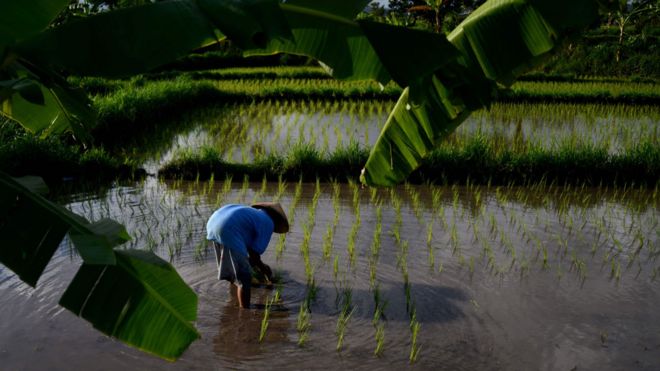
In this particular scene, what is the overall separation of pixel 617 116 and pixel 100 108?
29.7 feet

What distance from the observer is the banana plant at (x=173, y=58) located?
171 centimetres

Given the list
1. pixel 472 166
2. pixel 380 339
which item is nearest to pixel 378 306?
pixel 380 339

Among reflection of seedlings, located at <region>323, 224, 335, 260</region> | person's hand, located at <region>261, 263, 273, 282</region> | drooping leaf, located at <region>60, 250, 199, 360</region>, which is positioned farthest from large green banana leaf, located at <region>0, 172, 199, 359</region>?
reflection of seedlings, located at <region>323, 224, 335, 260</region>

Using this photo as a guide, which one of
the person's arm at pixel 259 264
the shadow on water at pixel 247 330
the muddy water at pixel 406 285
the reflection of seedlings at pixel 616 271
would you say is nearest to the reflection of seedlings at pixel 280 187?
the muddy water at pixel 406 285

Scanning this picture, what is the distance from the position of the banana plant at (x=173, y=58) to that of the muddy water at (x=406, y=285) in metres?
1.88

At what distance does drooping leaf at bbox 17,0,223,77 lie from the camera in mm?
1698

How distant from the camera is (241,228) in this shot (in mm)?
4137

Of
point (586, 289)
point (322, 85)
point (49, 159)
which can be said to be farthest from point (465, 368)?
point (322, 85)

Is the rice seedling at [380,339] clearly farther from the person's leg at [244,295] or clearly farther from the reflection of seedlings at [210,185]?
the reflection of seedlings at [210,185]

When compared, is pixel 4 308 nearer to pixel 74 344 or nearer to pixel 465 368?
pixel 74 344

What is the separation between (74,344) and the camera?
12.9ft

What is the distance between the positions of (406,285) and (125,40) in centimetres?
343

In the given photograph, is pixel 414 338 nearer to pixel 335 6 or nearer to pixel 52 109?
pixel 52 109

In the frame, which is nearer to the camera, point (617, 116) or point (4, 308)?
point (4, 308)
